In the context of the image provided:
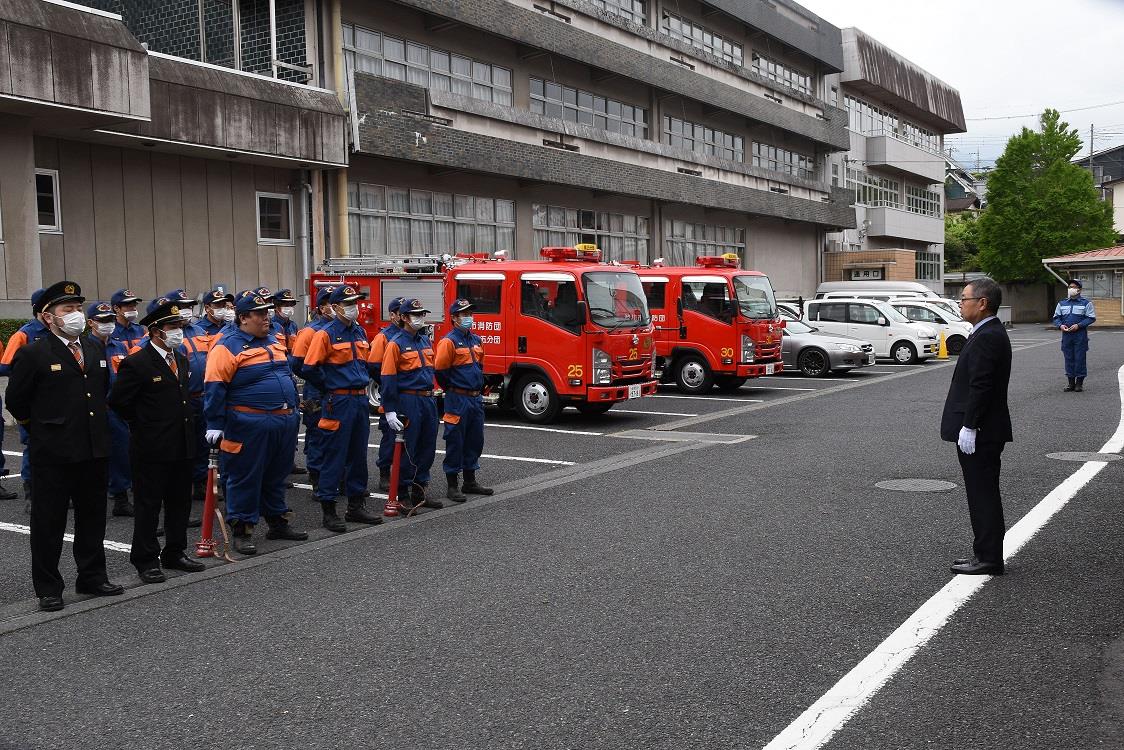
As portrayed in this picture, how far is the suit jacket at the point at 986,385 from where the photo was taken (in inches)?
272

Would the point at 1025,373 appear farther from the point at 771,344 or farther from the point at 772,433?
the point at 772,433

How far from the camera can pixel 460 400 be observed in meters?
10.0

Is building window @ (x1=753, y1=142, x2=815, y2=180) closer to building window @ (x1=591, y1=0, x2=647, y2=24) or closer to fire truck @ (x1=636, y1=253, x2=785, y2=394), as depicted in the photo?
building window @ (x1=591, y1=0, x2=647, y2=24)

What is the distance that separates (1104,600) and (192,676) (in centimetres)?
520

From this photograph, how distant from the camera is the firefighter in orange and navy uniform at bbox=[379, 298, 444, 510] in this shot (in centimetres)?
945

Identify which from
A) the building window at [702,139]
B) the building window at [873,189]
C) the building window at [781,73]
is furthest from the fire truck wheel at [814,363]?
the building window at [873,189]

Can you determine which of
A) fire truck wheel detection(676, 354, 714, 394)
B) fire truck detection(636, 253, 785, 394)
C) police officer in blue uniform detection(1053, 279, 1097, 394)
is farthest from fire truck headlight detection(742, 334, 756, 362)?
police officer in blue uniform detection(1053, 279, 1097, 394)

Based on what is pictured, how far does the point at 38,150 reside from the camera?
19.4 meters

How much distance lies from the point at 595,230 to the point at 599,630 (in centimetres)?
3002

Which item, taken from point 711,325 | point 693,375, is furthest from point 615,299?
point 693,375

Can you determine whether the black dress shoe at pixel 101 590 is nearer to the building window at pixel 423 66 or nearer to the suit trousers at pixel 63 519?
the suit trousers at pixel 63 519

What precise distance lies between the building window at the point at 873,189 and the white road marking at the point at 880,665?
49.4 m

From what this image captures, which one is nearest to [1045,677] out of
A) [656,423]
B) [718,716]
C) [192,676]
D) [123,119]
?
[718,716]

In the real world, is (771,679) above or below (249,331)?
below
